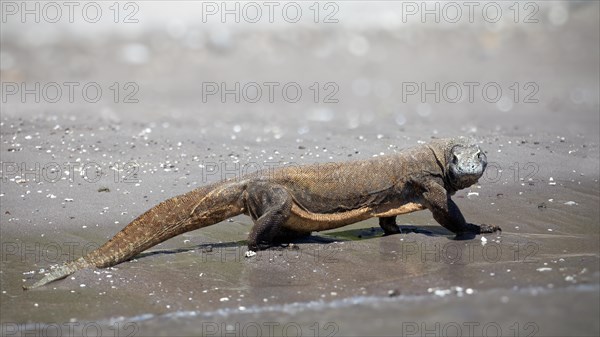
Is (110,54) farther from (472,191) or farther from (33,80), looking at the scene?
(472,191)

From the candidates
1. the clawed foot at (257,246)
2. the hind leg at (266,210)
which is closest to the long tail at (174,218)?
the hind leg at (266,210)

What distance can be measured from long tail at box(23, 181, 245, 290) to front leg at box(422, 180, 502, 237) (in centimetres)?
204

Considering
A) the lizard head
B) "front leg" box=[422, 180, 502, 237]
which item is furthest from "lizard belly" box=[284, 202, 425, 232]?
the lizard head

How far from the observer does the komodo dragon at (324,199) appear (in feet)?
33.2

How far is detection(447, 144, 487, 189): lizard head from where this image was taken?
407 inches

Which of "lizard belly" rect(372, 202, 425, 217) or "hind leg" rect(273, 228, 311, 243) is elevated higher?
"lizard belly" rect(372, 202, 425, 217)

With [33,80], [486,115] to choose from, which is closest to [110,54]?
[33,80]

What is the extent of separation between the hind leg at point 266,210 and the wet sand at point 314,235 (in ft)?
0.65

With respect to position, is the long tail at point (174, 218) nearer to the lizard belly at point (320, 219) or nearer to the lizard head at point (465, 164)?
the lizard belly at point (320, 219)

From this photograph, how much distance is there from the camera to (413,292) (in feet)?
28.8

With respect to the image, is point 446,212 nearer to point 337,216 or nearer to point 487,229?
point 487,229

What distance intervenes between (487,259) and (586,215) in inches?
87.2

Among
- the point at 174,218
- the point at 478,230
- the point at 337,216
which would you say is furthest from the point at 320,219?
the point at 478,230

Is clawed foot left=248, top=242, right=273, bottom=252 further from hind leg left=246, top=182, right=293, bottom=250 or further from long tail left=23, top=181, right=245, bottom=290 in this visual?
long tail left=23, top=181, right=245, bottom=290
